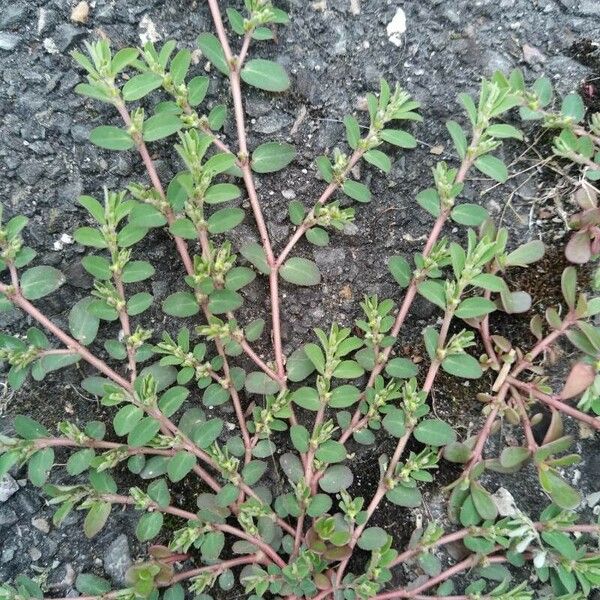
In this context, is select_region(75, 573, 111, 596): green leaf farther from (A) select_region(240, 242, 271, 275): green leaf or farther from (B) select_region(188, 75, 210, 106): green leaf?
(B) select_region(188, 75, 210, 106): green leaf

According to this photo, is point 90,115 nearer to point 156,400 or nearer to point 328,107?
point 328,107

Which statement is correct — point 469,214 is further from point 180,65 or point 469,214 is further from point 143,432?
point 143,432

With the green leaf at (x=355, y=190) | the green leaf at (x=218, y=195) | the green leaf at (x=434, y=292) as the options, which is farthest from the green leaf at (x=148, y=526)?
the green leaf at (x=355, y=190)

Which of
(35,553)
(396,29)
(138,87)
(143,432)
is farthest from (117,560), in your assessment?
(396,29)

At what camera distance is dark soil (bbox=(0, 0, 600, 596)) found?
2.37 meters

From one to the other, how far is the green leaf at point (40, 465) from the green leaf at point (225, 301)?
671 millimetres

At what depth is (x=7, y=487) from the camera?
232 centimetres

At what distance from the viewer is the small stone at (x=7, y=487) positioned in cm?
231

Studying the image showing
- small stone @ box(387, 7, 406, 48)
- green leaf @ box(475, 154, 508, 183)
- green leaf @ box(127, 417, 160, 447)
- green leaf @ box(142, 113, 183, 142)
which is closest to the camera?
green leaf @ box(127, 417, 160, 447)

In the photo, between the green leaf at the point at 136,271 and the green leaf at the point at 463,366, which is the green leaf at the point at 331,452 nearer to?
the green leaf at the point at 463,366

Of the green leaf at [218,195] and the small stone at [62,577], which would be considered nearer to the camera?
the green leaf at [218,195]

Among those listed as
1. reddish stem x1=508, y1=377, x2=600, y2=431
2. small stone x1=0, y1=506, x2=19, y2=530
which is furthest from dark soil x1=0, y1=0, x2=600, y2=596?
reddish stem x1=508, y1=377, x2=600, y2=431

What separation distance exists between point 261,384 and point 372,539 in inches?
23.1

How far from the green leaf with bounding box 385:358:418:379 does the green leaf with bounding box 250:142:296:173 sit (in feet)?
2.44
